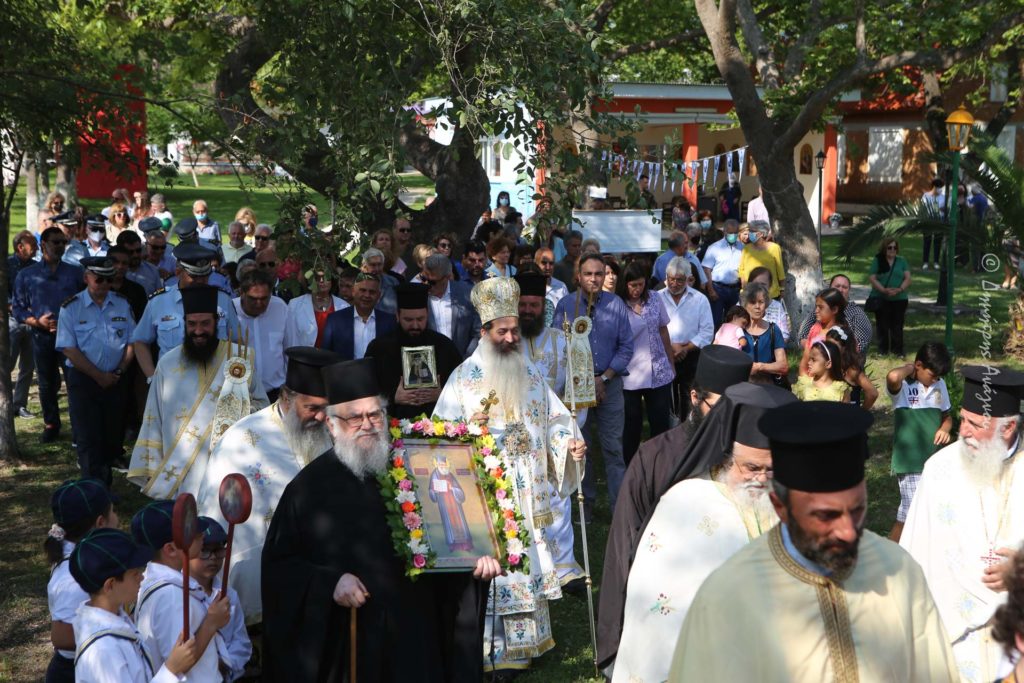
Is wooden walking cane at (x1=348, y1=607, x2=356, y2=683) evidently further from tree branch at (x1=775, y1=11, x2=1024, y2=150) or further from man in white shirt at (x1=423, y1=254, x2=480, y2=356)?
tree branch at (x1=775, y1=11, x2=1024, y2=150)

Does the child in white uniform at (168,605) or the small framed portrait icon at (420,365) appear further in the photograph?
the small framed portrait icon at (420,365)

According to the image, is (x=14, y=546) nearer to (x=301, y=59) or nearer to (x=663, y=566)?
(x=301, y=59)

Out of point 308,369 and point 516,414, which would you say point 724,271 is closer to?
point 516,414

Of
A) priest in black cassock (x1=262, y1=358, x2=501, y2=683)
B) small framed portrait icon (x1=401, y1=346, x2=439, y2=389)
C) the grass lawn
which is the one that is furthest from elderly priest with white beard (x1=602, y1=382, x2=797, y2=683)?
small framed portrait icon (x1=401, y1=346, x2=439, y2=389)

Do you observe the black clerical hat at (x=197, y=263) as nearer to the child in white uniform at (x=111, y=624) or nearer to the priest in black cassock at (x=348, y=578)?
the priest in black cassock at (x=348, y=578)

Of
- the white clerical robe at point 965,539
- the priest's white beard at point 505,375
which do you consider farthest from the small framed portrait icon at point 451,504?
the white clerical robe at point 965,539

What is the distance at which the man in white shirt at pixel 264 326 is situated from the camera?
940 cm

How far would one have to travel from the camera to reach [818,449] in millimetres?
3352

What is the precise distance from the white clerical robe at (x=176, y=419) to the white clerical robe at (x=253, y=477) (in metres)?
1.83

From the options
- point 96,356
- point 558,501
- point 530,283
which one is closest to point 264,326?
point 96,356

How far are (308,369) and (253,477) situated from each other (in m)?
0.58

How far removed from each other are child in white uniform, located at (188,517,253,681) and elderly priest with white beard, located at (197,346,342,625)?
333 millimetres

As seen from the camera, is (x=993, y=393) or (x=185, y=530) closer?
(x=185, y=530)

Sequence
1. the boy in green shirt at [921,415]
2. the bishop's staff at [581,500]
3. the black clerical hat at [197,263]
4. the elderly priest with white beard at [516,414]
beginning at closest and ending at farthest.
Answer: the bishop's staff at [581,500] < the elderly priest with white beard at [516,414] < the boy in green shirt at [921,415] < the black clerical hat at [197,263]
